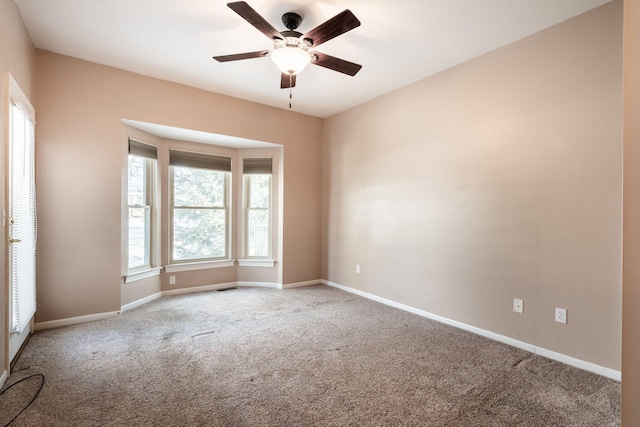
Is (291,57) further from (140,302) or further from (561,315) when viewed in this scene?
(140,302)

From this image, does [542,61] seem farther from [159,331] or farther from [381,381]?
[159,331]

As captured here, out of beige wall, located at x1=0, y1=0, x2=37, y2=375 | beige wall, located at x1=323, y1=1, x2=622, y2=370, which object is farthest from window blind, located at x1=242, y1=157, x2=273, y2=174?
beige wall, located at x1=0, y1=0, x2=37, y2=375

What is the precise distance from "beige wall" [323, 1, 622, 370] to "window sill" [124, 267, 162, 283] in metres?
3.03

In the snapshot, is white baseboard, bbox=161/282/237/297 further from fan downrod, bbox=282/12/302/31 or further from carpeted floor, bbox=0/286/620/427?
fan downrod, bbox=282/12/302/31

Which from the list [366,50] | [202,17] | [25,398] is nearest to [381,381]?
[25,398]

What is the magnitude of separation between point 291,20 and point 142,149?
2711 mm

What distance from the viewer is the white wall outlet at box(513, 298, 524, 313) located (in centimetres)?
286

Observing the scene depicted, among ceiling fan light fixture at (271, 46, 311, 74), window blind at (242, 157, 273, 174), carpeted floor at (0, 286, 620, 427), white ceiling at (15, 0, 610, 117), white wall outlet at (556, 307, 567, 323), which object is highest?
white ceiling at (15, 0, 610, 117)

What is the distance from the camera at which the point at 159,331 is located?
318cm

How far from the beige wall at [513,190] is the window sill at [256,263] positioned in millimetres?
1660

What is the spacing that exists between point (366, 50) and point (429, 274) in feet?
8.40

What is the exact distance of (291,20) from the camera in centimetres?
257

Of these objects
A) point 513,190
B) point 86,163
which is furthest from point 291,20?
point 86,163

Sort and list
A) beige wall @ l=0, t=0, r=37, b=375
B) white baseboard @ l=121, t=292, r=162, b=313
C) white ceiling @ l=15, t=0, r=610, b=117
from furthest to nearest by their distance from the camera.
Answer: white baseboard @ l=121, t=292, r=162, b=313 → white ceiling @ l=15, t=0, r=610, b=117 → beige wall @ l=0, t=0, r=37, b=375
